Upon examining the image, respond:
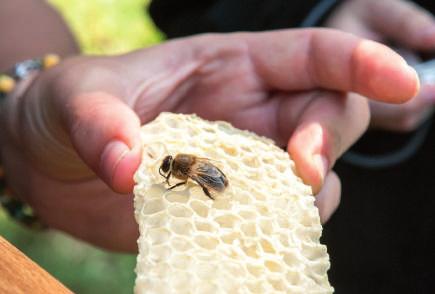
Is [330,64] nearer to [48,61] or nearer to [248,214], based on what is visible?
[248,214]

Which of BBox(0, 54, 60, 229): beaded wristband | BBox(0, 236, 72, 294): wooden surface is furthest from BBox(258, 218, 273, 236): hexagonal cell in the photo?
BBox(0, 54, 60, 229): beaded wristband

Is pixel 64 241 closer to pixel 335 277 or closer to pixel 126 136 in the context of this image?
pixel 335 277

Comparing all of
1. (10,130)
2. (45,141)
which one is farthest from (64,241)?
(45,141)

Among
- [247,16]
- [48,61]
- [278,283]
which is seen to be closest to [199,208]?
[278,283]

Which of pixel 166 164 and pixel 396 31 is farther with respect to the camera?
pixel 396 31

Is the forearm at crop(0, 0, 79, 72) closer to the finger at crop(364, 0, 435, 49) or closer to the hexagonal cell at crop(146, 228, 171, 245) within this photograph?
the finger at crop(364, 0, 435, 49)

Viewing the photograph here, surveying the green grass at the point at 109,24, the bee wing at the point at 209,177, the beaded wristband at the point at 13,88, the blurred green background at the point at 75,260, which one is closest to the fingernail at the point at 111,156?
the bee wing at the point at 209,177
